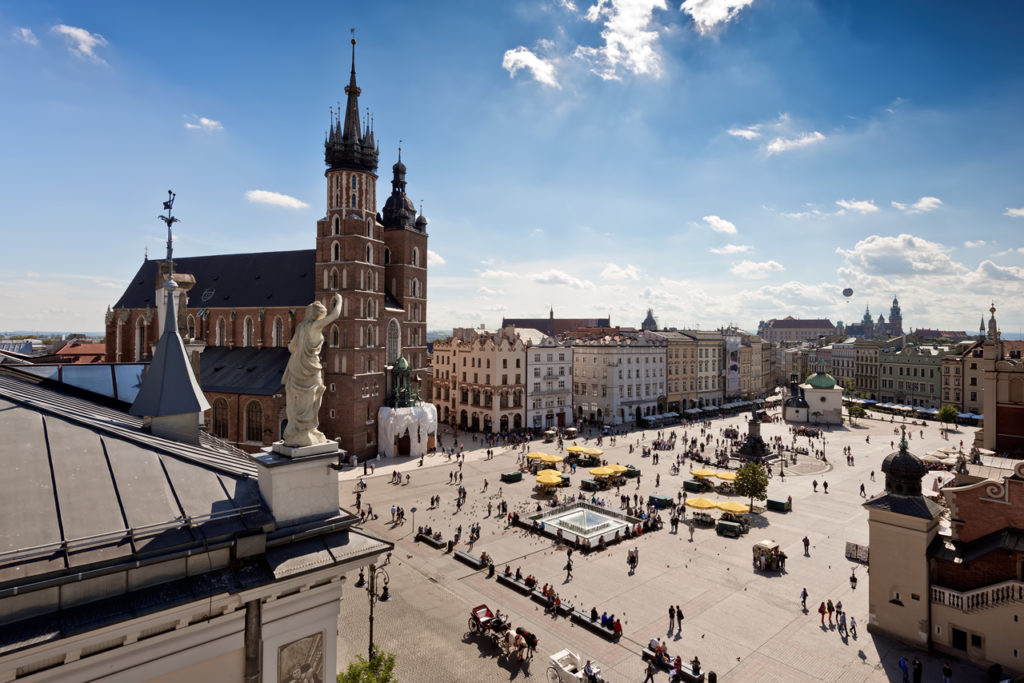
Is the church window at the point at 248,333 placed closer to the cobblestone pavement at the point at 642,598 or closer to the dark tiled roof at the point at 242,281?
the dark tiled roof at the point at 242,281

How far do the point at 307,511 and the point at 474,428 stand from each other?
60.0 m

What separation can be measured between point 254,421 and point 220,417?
13.4 feet

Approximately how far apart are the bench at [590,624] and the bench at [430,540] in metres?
10.3

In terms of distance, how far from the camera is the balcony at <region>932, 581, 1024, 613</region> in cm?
1866

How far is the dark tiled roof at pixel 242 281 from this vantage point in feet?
183

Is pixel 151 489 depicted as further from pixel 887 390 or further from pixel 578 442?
pixel 887 390

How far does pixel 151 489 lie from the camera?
8227mm

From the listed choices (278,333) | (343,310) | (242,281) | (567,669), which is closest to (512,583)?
(567,669)

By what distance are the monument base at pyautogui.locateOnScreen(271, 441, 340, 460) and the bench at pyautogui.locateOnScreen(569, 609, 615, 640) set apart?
54.7 feet

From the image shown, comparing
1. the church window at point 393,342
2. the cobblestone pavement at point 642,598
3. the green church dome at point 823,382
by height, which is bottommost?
the cobblestone pavement at point 642,598

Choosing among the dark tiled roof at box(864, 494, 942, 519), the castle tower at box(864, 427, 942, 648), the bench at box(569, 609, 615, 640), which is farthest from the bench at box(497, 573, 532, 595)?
the dark tiled roof at box(864, 494, 942, 519)

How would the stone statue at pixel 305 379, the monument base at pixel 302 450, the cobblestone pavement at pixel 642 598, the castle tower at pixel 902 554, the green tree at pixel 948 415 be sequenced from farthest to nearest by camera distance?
the green tree at pixel 948 415 → the castle tower at pixel 902 554 → the cobblestone pavement at pixel 642 598 → the stone statue at pixel 305 379 → the monument base at pixel 302 450

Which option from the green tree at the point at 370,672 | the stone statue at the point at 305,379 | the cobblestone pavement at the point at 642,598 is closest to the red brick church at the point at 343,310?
the cobblestone pavement at the point at 642,598

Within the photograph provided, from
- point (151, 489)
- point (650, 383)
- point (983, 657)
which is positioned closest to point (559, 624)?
point (983, 657)
